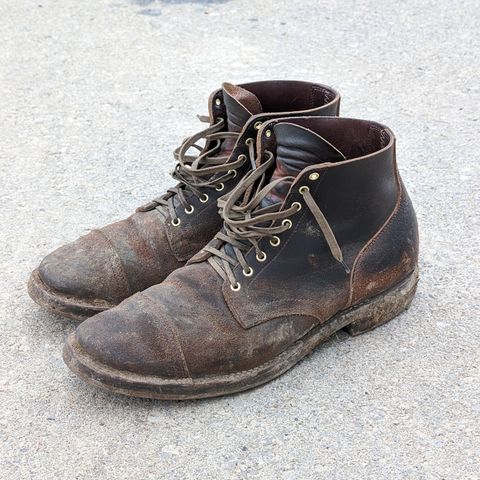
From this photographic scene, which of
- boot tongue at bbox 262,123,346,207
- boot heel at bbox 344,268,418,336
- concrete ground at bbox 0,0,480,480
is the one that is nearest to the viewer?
concrete ground at bbox 0,0,480,480

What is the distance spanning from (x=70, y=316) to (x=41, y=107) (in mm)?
1859

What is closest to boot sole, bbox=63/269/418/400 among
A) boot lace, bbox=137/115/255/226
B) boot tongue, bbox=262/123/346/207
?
boot tongue, bbox=262/123/346/207

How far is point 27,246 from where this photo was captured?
245cm

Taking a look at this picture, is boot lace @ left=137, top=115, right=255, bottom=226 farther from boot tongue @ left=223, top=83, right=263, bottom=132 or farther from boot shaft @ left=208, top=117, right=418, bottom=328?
boot shaft @ left=208, top=117, right=418, bottom=328

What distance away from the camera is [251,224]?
69.2 inches

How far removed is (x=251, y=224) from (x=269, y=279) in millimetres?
135

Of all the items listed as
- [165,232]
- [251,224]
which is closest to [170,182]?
[165,232]

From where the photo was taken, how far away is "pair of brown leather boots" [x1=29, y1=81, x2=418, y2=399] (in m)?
→ 1.71

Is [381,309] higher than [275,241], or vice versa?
[275,241]

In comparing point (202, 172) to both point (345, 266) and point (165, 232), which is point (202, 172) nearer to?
point (165, 232)

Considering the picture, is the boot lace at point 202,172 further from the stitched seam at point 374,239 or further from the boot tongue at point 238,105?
the stitched seam at point 374,239

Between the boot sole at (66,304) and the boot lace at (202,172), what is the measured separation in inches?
12.0

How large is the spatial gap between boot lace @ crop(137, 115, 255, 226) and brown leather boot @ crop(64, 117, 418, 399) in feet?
0.52

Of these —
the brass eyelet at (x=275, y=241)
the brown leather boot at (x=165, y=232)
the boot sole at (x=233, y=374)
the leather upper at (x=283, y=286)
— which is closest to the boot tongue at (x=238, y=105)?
the brown leather boot at (x=165, y=232)
